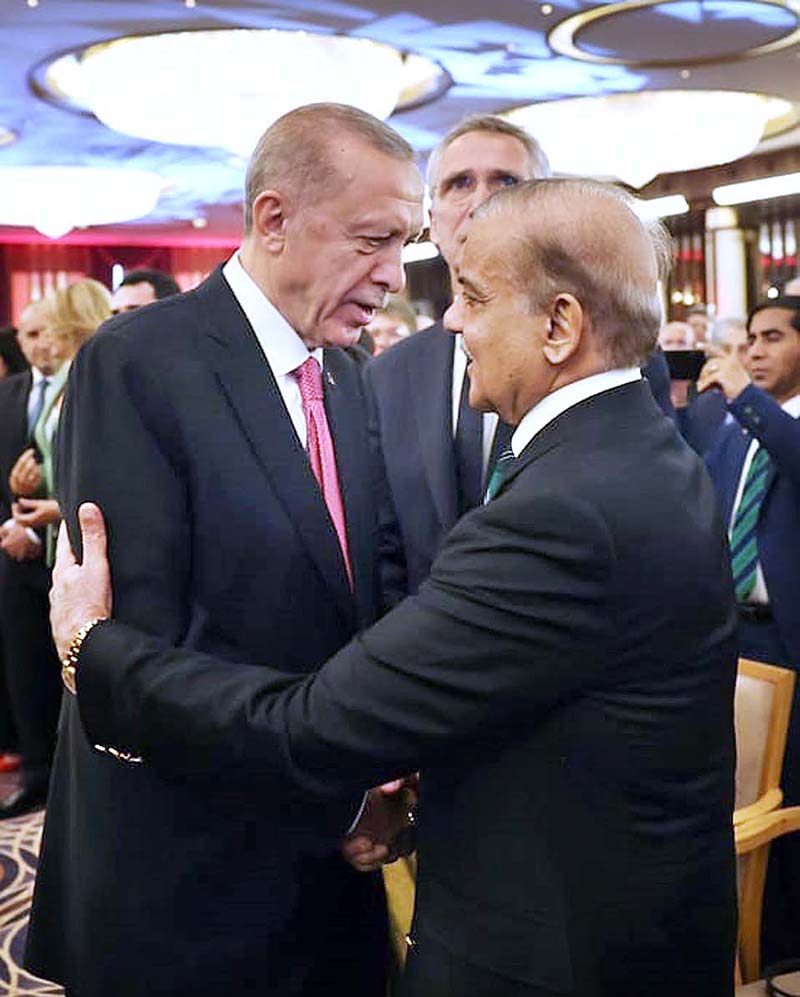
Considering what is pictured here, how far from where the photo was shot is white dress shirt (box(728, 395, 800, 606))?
346 cm

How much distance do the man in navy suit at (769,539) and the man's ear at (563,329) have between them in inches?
89.1

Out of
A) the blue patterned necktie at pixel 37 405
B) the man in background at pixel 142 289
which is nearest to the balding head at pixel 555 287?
the blue patterned necktie at pixel 37 405

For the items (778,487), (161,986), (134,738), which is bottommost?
(778,487)

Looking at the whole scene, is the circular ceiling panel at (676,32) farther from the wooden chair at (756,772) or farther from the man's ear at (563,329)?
the man's ear at (563,329)

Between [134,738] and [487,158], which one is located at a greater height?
[487,158]

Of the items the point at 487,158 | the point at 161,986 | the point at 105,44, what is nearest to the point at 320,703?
the point at 161,986

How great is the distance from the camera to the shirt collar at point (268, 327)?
5.00 ft

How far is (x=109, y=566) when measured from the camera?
54.6 inches

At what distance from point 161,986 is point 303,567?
0.50m

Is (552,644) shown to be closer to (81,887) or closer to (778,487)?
(81,887)

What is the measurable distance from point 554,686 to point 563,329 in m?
0.33

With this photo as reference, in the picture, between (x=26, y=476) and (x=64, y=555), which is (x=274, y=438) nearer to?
(x=64, y=555)

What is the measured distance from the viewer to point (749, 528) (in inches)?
138

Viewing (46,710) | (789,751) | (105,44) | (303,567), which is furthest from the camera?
(105,44)
